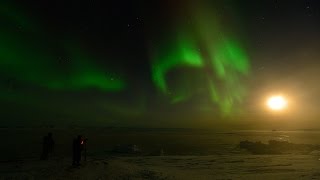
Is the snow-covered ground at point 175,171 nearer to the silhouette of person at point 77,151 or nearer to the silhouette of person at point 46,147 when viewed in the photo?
the silhouette of person at point 77,151

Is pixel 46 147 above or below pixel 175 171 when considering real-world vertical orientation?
above

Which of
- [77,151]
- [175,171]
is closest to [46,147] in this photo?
[77,151]

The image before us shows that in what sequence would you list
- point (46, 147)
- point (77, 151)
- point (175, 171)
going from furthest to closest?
point (46, 147) → point (77, 151) → point (175, 171)

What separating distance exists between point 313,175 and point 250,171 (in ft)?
11.4

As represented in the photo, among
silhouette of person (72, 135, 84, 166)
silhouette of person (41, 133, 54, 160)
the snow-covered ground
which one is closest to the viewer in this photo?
the snow-covered ground

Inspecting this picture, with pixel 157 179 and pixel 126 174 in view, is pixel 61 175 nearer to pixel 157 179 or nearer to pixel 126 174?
pixel 126 174

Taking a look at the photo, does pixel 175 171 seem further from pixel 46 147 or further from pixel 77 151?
pixel 46 147

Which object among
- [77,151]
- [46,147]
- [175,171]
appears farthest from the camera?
[46,147]

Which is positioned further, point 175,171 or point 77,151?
point 77,151

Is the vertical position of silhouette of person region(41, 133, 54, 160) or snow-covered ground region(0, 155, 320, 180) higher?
silhouette of person region(41, 133, 54, 160)

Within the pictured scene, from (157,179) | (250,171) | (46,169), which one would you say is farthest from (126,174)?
(250,171)

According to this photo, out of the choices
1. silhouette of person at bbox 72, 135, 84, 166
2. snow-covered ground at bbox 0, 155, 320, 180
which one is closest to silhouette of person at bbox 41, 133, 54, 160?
snow-covered ground at bbox 0, 155, 320, 180

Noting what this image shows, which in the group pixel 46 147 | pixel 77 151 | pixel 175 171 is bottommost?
pixel 175 171

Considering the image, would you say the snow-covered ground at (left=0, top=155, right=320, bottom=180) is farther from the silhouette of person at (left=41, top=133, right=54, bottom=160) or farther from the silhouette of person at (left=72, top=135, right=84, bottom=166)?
the silhouette of person at (left=41, top=133, right=54, bottom=160)
